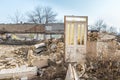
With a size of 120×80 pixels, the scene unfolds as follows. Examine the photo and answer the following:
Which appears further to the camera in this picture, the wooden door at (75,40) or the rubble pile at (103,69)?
the wooden door at (75,40)

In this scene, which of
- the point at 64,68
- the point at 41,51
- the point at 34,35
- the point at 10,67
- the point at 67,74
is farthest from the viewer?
the point at 34,35

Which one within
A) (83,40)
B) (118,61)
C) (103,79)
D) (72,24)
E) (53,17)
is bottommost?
(103,79)

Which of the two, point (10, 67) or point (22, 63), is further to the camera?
point (22, 63)

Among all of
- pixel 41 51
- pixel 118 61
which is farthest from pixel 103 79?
pixel 41 51

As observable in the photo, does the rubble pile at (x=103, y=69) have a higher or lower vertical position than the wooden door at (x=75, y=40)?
lower

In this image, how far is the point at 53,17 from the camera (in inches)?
1748

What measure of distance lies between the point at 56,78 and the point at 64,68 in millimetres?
620

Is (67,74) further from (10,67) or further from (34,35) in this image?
(34,35)

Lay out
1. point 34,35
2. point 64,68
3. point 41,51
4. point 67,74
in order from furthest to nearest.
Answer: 1. point 34,35
2. point 41,51
3. point 64,68
4. point 67,74

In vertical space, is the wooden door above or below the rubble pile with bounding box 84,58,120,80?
above

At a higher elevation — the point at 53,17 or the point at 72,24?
the point at 53,17

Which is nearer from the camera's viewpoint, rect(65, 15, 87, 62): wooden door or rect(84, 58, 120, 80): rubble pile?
rect(84, 58, 120, 80): rubble pile

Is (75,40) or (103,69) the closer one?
(103,69)

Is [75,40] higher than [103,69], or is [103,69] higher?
[75,40]
